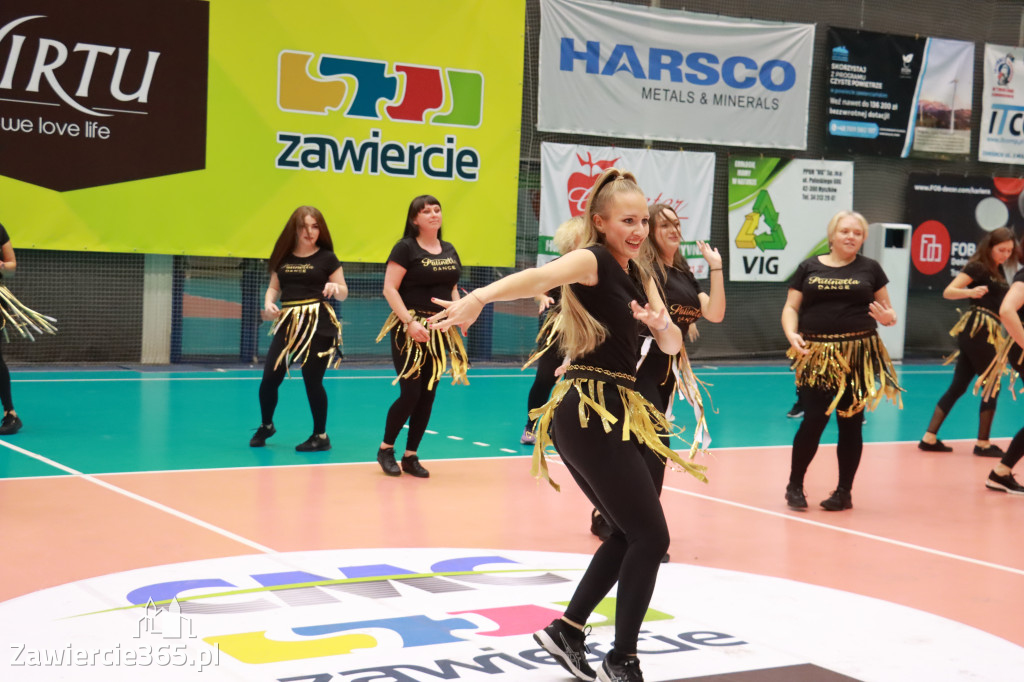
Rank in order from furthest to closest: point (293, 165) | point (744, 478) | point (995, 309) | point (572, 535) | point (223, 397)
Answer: point (293, 165) → point (223, 397) → point (995, 309) → point (744, 478) → point (572, 535)

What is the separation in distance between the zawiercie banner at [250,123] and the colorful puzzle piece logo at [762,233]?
3.47m

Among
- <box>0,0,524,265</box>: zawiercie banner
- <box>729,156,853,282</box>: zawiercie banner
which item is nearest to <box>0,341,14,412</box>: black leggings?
<box>0,0,524,265</box>: zawiercie banner

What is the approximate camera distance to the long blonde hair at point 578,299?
3.76 metres

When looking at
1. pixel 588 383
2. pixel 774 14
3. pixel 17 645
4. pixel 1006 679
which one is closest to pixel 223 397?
pixel 17 645

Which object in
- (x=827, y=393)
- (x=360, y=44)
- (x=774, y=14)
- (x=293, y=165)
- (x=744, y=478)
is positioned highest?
(x=774, y=14)

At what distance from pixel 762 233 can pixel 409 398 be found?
29.4ft

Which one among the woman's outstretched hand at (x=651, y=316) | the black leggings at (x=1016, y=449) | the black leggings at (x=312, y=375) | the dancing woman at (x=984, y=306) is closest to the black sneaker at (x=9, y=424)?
the black leggings at (x=312, y=375)

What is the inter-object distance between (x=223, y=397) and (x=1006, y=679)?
7984 mm

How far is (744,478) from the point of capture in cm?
786

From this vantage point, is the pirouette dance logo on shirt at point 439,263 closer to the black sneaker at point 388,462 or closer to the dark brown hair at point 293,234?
the dark brown hair at point 293,234

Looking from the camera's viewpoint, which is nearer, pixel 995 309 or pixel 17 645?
pixel 17 645

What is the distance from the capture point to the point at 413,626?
A: 4.30 metres

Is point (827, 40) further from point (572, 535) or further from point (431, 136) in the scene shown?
point (572, 535)

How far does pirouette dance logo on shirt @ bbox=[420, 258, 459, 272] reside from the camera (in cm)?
734
